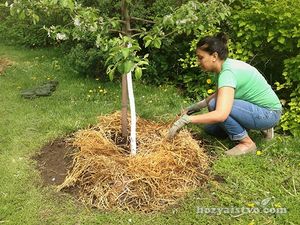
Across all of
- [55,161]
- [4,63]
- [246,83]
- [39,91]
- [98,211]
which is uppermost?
[246,83]

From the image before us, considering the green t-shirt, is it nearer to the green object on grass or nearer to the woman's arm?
the woman's arm

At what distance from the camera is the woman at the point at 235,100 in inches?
140

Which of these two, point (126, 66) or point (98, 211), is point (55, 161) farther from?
point (126, 66)

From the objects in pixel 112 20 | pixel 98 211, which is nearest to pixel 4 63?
pixel 112 20

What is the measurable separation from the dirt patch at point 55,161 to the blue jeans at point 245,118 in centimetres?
138

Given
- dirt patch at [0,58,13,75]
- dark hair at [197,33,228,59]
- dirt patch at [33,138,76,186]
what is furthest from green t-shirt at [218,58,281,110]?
dirt patch at [0,58,13,75]

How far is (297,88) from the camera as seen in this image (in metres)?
4.55

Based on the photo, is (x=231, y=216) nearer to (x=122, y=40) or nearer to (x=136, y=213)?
(x=136, y=213)

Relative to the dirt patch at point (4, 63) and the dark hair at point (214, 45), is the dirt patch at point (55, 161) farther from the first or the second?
the dirt patch at point (4, 63)

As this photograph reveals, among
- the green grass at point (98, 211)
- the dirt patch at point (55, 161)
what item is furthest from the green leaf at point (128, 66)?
the dirt patch at point (55, 161)

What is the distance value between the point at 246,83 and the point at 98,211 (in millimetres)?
1646

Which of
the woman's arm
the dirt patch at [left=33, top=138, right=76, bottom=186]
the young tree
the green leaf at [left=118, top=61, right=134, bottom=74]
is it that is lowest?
the dirt patch at [left=33, top=138, right=76, bottom=186]

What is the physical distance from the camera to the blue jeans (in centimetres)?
385

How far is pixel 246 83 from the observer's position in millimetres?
3797
